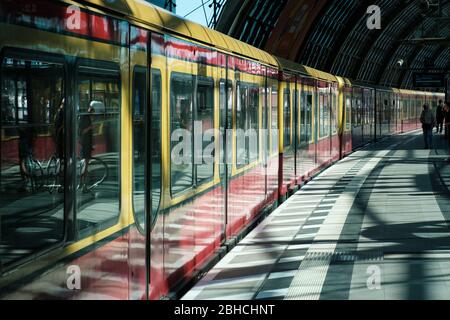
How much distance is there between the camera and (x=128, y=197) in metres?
6.66

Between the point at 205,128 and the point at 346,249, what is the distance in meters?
3.22

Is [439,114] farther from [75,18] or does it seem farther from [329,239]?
[75,18]

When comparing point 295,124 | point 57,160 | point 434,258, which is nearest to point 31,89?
point 57,160

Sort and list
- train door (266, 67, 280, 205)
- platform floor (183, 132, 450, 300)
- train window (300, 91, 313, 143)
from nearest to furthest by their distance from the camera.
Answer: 1. platform floor (183, 132, 450, 300)
2. train door (266, 67, 280, 205)
3. train window (300, 91, 313, 143)

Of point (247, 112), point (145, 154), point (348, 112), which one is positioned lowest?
point (348, 112)

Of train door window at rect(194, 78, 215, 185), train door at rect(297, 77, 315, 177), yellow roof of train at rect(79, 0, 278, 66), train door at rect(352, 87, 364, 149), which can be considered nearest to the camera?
yellow roof of train at rect(79, 0, 278, 66)

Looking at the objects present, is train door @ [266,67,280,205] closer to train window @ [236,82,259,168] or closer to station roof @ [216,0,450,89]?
train window @ [236,82,259,168]

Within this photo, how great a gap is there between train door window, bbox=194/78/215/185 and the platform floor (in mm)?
1201

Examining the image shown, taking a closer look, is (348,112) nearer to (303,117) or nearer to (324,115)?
(324,115)

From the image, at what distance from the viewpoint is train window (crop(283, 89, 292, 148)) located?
17.6 m

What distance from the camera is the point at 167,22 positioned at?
807 centimetres

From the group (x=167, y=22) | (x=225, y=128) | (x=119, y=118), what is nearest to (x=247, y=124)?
(x=225, y=128)

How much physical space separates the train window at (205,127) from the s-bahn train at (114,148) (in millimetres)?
22

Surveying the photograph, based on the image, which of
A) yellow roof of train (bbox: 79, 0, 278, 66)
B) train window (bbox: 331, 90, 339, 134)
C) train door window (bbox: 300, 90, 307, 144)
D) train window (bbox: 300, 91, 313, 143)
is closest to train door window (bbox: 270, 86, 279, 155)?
yellow roof of train (bbox: 79, 0, 278, 66)
